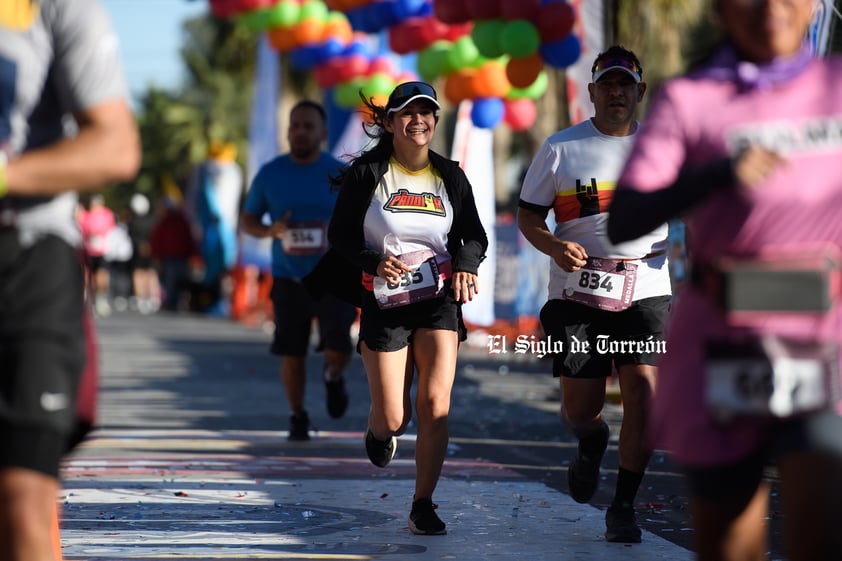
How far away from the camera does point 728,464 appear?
356 centimetres

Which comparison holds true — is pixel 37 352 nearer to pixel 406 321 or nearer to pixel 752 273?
pixel 752 273

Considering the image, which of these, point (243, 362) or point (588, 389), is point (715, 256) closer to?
point (588, 389)

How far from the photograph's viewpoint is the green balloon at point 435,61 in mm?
17172

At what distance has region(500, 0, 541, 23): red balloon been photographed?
1388cm

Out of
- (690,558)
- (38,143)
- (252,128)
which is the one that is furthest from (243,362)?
(38,143)

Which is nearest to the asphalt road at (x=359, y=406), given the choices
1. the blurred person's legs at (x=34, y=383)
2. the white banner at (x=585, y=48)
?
the white banner at (x=585, y=48)

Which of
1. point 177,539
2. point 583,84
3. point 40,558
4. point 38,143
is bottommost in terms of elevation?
point 177,539

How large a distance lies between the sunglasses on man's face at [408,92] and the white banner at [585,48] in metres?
5.84

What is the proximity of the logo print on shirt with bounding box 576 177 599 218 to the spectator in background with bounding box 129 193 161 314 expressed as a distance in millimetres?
28643

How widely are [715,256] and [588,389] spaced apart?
139 inches

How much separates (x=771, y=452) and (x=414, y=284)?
3.70 meters

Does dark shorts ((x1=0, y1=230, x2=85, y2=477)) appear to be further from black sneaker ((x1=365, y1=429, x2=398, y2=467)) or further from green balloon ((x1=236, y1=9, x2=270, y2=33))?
green balloon ((x1=236, y1=9, x2=270, y2=33))

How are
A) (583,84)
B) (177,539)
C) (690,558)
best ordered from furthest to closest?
1. (583,84)
2. (177,539)
3. (690,558)

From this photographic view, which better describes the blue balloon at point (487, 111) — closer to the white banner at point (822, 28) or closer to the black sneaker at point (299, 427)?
the black sneaker at point (299, 427)
